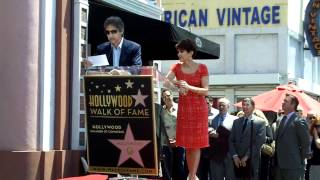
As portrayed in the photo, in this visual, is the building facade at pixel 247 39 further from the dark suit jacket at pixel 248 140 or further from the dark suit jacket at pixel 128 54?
the dark suit jacket at pixel 128 54

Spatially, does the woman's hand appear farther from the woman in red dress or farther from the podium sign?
the podium sign

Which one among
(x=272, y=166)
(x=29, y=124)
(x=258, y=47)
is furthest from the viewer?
(x=258, y=47)

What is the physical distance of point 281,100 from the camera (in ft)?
49.9

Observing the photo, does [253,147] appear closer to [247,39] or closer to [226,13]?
[247,39]

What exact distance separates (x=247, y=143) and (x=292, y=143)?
98cm

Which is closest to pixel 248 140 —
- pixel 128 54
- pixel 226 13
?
pixel 128 54

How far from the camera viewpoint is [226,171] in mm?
11844

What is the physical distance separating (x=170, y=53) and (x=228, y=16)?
17.1 metres

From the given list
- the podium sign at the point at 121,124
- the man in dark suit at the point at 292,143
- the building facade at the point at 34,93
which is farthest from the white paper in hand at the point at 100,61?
the man in dark suit at the point at 292,143

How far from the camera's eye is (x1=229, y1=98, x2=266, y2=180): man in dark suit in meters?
11.4

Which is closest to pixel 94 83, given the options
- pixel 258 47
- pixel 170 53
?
pixel 170 53

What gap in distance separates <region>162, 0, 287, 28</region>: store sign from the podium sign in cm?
2280

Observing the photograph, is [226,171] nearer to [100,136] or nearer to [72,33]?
[72,33]

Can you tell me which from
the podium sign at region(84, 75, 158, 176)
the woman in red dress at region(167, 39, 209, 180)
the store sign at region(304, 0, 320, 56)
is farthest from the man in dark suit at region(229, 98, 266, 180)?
the store sign at region(304, 0, 320, 56)
